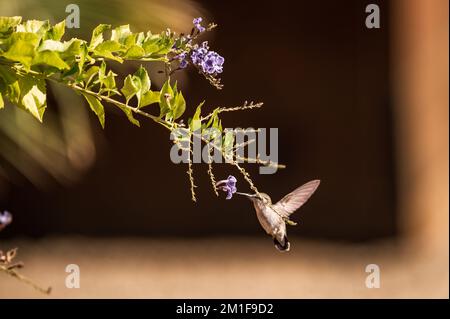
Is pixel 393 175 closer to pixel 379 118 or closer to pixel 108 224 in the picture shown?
pixel 379 118

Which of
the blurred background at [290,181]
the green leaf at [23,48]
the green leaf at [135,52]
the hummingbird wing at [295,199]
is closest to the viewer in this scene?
the green leaf at [23,48]

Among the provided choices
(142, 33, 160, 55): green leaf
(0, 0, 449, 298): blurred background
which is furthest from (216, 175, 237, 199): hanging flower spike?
(0, 0, 449, 298): blurred background

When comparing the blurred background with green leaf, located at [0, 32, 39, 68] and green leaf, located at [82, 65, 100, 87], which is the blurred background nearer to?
green leaf, located at [82, 65, 100, 87]

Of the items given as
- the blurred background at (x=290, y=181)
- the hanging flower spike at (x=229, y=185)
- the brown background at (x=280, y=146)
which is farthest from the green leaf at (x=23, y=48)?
the brown background at (x=280, y=146)

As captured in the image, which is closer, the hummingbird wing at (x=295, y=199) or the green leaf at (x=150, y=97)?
the green leaf at (x=150, y=97)

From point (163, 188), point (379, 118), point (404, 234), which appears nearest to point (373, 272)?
point (404, 234)

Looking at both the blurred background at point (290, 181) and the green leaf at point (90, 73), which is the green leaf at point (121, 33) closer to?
the green leaf at point (90, 73)
